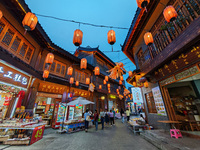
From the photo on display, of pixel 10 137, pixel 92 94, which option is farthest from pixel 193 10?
pixel 92 94

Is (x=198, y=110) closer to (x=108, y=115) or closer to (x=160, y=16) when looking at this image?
(x=160, y=16)

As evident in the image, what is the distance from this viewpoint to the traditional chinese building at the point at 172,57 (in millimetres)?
3883

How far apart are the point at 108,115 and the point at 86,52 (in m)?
12.7

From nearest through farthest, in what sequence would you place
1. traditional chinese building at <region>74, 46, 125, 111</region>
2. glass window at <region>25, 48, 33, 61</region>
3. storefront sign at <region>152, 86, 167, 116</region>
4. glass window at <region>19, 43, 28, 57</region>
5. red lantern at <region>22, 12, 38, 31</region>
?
red lantern at <region>22, 12, 38, 31</region>, storefront sign at <region>152, 86, 167, 116</region>, glass window at <region>19, 43, 28, 57</region>, glass window at <region>25, 48, 33, 61</region>, traditional chinese building at <region>74, 46, 125, 111</region>

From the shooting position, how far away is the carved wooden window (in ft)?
18.6

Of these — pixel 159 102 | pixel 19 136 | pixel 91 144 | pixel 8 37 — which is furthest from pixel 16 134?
pixel 159 102

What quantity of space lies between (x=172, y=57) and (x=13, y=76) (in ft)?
33.9

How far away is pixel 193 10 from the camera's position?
3.76 m

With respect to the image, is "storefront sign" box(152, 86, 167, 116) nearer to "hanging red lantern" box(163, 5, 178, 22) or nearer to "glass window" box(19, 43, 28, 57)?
"hanging red lantern" box(163, 5, 178, 22)

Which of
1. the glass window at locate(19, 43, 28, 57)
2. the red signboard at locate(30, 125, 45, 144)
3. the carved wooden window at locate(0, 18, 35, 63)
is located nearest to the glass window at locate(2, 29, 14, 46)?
the carved wooden window at locate(0, 18, 35, 63)

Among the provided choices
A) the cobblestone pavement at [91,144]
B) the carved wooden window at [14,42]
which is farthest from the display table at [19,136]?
the carved wooden window at [14,42]

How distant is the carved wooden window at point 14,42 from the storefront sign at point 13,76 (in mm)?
1479

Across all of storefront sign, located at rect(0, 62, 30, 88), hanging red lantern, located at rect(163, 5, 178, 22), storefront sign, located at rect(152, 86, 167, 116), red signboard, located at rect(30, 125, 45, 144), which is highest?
hanging red lantern, located at rect(163, 5, 178, 22)

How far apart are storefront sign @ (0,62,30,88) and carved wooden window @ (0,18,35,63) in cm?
148
